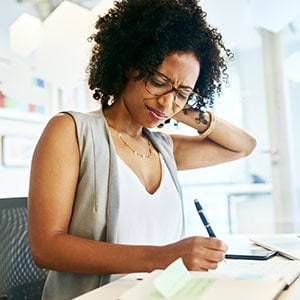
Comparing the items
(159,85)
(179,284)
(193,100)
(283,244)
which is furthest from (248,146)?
(179,284)

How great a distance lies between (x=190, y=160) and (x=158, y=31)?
50 centimetres

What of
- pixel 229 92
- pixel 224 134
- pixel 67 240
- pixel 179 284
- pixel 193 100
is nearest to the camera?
pixel 179 284

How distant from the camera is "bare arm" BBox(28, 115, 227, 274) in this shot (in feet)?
2.58

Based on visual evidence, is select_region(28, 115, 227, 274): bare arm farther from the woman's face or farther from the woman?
the woman's face

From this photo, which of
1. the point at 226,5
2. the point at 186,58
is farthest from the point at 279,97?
the point at 186,58

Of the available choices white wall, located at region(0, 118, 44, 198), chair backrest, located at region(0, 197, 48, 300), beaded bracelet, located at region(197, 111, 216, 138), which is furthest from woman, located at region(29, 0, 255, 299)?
white wall, located at region(0, 118, 44, 198)

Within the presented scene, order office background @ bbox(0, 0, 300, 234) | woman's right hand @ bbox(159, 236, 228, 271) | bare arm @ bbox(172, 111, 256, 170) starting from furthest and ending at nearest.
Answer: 1. office background @ bbox(0, 0, 300, 234)
2. bare arm @ bbox(172, 111, 256, 170)
3. woman's right hand @ bbox(159, 236, 228, 271)

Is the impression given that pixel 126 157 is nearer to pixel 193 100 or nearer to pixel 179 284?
pixel 193 100

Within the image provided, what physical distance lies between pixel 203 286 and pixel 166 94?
1.79 ft

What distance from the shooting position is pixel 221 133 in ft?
Answer: 4.75

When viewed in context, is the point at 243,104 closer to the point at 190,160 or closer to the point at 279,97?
the point at 279,97

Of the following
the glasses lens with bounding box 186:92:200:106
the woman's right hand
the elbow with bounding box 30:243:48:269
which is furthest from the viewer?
the glasses lens with bounding box 186:92:200:106

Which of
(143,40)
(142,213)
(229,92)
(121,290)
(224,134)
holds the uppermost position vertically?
(229,92)

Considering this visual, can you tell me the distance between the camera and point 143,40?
114 centimetres
